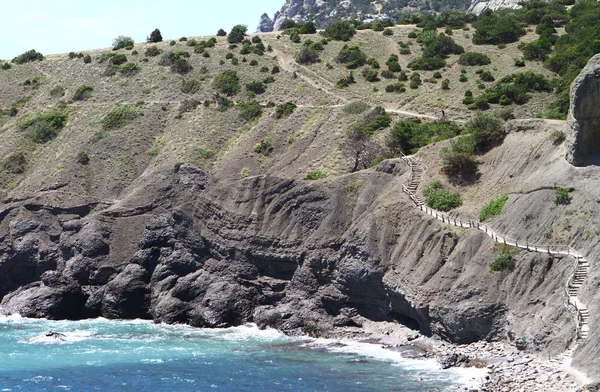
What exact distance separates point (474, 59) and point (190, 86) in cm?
3009

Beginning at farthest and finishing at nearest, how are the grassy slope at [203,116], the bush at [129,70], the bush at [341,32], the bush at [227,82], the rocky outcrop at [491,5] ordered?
the rocky outcrop at [491,5], the bush at [341,32], the bush at [129,70], the bush at [227,82], the grassy slope at [203,116]

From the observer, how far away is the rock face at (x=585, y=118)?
156 feet

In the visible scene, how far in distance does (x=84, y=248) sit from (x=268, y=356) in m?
21.5

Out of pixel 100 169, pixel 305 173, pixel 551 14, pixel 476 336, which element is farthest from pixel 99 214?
pixel 551 14

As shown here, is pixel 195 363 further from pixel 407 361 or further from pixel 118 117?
pixel 118 117

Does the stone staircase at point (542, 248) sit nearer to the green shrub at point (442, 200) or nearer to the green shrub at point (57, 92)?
the green shrub at point (442, 200)

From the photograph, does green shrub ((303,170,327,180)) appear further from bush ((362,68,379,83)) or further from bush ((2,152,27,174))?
bush ((2,152,27,174))

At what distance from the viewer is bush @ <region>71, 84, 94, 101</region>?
91.7 meters

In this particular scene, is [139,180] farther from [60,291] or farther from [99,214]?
[60,291]

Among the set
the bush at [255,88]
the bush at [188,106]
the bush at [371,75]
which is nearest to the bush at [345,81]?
the bush at [371,75]

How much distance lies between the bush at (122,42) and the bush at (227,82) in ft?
74.1

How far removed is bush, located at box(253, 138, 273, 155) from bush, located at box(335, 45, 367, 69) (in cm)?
2451

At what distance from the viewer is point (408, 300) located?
4972 centimetres

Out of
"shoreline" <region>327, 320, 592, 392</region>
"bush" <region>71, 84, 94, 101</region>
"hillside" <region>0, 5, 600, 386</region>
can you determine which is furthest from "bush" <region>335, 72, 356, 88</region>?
"shoreline" <region>327, 320, 592, 392</region>
